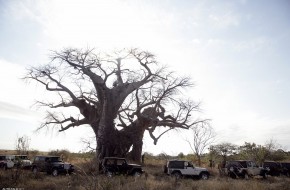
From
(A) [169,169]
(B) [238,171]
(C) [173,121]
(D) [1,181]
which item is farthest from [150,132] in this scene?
(D) [1,181]

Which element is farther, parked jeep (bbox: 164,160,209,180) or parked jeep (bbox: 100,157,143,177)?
parked jeep (bbox: 164,160,209,180)

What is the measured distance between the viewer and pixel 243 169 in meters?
19.8

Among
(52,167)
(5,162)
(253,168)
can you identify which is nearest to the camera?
(52,167)

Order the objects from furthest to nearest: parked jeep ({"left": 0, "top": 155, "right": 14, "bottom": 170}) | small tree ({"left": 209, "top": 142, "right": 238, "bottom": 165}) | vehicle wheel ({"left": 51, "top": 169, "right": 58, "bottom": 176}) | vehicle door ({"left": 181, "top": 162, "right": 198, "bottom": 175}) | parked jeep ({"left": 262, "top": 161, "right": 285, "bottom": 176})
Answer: small tree ({"left": 209, "top": 142, "right": 238, "bottom": 165})
parked jeep ({"left": 262, "top": 161, "right": 285, "bottom": 176})
parked jeep ({"left": 0, "top": 155, "right": 14, "bottom": 170})
vehicle door ({"left": 181, "top": 162, "right": 198, "bottom": 175})
vehicle wheel ({"left": 51, "top": 169, "right": 58, "bottom": 176})

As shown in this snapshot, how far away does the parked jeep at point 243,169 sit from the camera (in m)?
19.8

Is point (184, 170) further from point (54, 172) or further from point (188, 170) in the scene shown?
point (54, 172)

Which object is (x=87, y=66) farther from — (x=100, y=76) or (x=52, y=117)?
(x=52, y=117)

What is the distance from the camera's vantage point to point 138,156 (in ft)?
86.5

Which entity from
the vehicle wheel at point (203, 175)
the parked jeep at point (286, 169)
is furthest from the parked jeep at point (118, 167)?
the parked jeep at point (286, 169)

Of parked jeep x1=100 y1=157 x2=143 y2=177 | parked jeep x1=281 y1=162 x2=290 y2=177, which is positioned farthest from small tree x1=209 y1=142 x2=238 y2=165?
parked jeep x1=100 y1=157 x2=143 y2=177

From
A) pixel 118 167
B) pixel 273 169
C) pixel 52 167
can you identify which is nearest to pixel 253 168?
pixel 273 169

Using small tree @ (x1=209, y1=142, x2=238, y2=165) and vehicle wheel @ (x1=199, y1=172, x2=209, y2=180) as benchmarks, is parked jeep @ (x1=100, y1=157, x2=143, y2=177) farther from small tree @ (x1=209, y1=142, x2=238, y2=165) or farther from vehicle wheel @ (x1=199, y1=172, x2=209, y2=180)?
small tree @ (x1=209, y1=142, x2=238, y2=165)

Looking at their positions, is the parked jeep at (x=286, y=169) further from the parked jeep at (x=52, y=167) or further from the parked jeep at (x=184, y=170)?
the parked jeep at (x=52, y=167)

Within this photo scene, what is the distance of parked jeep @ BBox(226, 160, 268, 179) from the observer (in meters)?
19.8
